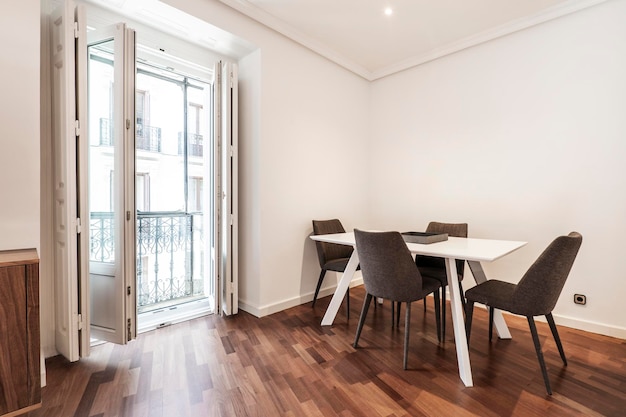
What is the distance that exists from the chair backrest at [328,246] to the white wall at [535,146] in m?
0.98

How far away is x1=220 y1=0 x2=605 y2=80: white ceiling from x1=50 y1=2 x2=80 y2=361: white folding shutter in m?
1.25

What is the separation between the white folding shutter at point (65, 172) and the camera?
186 cm

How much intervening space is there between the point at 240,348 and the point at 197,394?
540mm

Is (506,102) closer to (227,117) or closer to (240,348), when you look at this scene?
(227,117)

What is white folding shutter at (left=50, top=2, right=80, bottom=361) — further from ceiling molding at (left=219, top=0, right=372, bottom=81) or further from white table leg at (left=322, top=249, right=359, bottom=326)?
white table leg at (left=322, top=249, right=359, bottom=326)

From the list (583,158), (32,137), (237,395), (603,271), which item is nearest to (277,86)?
(32,137)

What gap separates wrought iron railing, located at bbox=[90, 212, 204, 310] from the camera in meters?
3.38

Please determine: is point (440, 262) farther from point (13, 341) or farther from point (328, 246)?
point (13, 341)

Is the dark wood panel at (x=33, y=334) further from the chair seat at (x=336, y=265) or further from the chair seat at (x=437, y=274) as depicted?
the chair seat at (x=437, y=274)

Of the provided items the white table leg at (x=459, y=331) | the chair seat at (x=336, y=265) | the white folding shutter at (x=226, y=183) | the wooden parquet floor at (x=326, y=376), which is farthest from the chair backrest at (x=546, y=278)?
the white folding shutter at (x=226, y=183)

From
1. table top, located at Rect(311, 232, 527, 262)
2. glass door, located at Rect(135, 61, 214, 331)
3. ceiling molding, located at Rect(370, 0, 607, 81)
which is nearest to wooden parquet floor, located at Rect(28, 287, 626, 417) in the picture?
table top, located at Rect(311, 232, 527, 262)

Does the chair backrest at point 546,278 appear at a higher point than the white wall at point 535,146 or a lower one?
lower

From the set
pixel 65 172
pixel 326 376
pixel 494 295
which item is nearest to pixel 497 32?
pixel 494 295

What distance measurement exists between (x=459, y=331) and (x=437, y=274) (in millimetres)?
747
